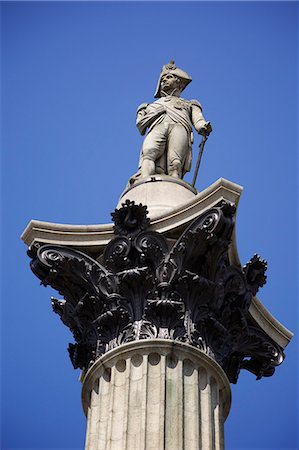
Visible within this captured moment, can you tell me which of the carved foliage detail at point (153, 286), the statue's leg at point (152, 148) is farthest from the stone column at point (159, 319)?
the statue's leg at point (152, 148)

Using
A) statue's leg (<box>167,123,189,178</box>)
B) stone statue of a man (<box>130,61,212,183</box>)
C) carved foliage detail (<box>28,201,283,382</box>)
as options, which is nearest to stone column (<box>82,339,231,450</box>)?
carved foliage detail (<box>28,201,283,382</box>)

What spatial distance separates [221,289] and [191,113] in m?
7.97

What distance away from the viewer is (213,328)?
2491 cm

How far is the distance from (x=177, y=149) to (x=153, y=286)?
6484 millimetres

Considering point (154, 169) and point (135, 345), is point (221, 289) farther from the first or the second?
point (154, 169)

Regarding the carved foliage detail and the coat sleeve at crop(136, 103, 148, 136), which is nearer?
the carved foliage detail

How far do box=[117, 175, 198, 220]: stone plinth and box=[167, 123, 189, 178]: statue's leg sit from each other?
0.80 m

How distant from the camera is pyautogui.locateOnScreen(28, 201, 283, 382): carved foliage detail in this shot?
2447 cm

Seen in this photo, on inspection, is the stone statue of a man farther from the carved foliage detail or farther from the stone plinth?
the carved foliage detail

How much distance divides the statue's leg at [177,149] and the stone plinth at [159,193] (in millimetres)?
803

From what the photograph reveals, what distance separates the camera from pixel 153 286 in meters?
24.8

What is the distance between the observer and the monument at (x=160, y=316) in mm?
22969

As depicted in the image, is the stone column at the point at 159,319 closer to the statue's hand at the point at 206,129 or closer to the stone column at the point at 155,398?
the stone column at the point at 155,398

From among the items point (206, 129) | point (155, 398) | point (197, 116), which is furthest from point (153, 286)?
point (197, 116)
